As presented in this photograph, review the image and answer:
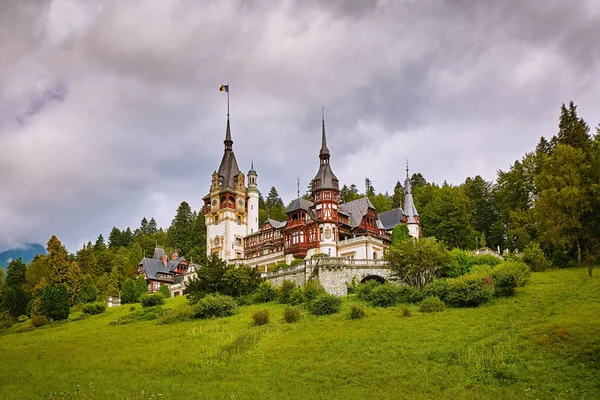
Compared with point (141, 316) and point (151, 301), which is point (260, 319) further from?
point (151, 301)

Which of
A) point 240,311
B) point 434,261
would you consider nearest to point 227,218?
point 240,311

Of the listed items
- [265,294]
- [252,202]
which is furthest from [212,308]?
[252,202]

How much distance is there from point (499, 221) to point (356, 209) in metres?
18.8

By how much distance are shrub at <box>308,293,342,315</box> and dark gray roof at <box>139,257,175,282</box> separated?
45314mm

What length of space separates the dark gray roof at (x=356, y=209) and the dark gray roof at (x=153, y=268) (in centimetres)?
3139

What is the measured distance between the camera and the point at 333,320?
135 ft

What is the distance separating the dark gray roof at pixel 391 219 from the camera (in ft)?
231

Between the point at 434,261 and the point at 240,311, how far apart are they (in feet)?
56.3

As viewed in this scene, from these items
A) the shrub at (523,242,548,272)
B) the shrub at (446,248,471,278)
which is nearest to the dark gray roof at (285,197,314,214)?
the shrub at (446,248,471,278)

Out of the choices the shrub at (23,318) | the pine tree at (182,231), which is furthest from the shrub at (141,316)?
the pine tree at (182,231)

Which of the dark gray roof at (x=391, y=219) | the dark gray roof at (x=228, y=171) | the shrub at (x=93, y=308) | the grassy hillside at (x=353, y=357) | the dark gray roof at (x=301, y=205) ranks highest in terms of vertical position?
the dark gray roof at (x=228, y=171)

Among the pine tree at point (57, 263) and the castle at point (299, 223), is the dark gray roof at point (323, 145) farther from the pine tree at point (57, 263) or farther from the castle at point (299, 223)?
the pine tree at point (57, 263)

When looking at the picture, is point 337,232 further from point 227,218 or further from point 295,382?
point 295,382

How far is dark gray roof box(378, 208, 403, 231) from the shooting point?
70.5 meters
